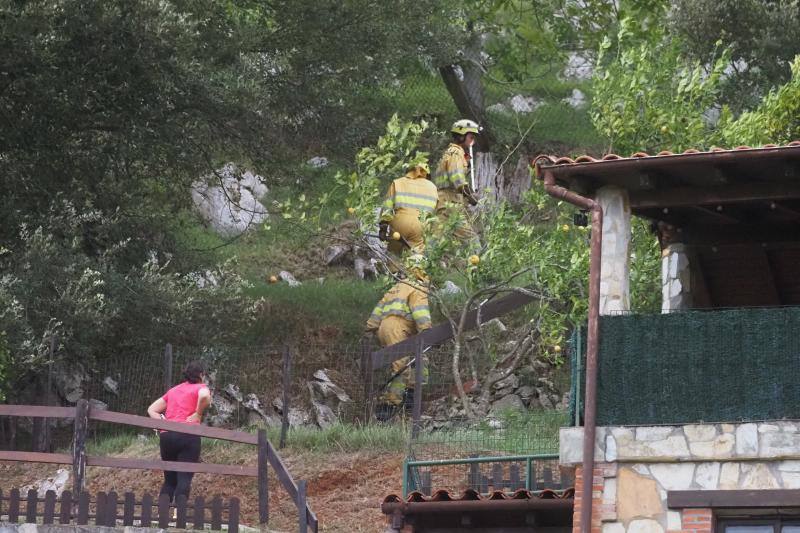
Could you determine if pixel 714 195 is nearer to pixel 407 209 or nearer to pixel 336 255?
pixel 407 209

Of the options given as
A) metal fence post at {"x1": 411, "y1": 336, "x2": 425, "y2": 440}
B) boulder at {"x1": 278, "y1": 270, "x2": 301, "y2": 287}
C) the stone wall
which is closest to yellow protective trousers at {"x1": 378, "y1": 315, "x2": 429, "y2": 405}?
metal fence post at {"x1": 411, "y1": 336, "x2": 425, "y2": 440}

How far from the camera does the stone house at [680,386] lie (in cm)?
1312

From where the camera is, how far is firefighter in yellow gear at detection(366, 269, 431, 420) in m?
21.3

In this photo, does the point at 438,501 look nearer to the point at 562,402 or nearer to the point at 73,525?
the point at 73,525

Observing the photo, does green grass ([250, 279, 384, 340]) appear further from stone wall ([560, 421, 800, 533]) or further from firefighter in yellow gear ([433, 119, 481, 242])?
stone wall ([560, 421, 800, 533])

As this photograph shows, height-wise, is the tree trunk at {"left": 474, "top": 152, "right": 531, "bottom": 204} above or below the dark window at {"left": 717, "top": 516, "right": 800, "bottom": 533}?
above

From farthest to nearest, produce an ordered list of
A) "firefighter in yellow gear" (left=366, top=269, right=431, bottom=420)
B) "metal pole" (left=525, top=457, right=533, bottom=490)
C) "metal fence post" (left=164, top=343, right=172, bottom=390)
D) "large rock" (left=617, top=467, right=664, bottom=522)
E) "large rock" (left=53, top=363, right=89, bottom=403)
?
"large rock" (left=53, top=363, right=89, bottom=403) → "firefighter in yellow gear" (left=366, top=269, right=431, bottom=420) → "metal fence post" (left=164, top=343, right=172, bottom=390) → "metal pole" (left=525, top=457, right=533, bottom=490) → "large rock" (left=617, top=467, right=664, bottom=522)

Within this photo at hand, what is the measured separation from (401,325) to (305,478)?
11.8ft

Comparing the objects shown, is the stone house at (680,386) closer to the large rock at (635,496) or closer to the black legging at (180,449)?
the large rock at (635,496)

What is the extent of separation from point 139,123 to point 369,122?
151 inches

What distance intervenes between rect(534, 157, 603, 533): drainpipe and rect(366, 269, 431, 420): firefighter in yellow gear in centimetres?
700

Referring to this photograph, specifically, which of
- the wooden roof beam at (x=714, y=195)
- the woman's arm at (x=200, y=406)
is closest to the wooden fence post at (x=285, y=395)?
the woman's arm at (x=200, y=406)

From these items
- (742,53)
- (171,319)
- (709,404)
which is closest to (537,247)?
(171,319)

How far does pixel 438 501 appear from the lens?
15.3 meters
